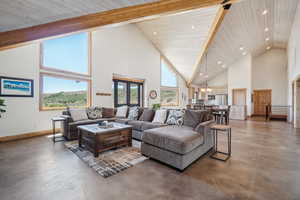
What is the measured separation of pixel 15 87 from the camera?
4066 mm

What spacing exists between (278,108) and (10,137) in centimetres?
1386

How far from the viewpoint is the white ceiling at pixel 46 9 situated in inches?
74.5

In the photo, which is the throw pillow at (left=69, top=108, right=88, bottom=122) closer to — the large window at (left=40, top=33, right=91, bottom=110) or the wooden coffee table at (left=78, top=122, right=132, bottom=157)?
the large window at (left=40, top=33, right=91, bottom=110)

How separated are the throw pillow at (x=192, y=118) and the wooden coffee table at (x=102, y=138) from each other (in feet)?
4.69

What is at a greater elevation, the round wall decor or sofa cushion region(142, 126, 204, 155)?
the round wall decor

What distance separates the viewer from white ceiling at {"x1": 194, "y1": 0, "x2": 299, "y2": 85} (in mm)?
5004

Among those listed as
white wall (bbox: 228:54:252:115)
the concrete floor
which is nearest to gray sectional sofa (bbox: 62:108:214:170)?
the concrete floor

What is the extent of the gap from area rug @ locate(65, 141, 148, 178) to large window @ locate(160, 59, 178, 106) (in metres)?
6.69

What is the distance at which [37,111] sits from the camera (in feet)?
14.8

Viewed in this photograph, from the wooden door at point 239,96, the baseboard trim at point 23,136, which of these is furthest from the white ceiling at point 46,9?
the wooden door at point 239,96

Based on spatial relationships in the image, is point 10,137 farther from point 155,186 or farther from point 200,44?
point 200,44

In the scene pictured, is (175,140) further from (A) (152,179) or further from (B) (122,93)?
(B) (122,93)

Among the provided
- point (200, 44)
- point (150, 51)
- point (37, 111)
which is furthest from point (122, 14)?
point (150, 51)

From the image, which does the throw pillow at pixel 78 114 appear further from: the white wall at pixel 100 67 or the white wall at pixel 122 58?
the white wall at pixel 122 58
